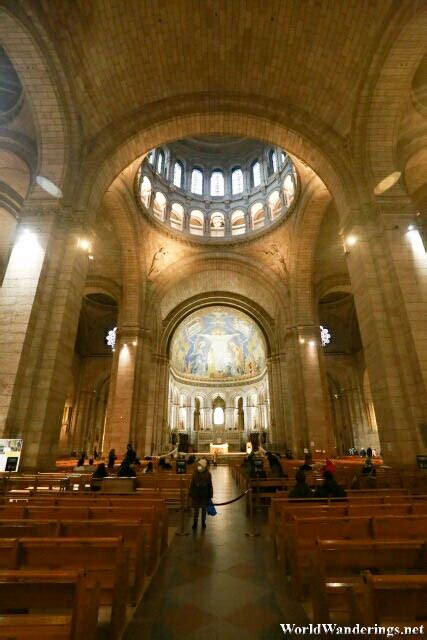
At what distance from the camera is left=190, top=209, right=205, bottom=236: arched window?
23.3m

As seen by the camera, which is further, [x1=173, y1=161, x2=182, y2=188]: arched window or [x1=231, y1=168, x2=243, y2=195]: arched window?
[x1=231, y1=168, x2=243, y2=195]: arched window

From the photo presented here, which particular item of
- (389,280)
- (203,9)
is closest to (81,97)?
(203,9)

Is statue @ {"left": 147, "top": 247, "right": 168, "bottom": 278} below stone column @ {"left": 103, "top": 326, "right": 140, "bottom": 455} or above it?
above

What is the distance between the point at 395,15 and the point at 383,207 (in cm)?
523

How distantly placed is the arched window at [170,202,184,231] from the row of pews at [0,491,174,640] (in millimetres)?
20602

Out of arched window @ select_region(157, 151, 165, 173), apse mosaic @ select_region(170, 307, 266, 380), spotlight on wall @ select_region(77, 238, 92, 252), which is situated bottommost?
spotlight on wall @ select_region(77, 238, 92, 252)

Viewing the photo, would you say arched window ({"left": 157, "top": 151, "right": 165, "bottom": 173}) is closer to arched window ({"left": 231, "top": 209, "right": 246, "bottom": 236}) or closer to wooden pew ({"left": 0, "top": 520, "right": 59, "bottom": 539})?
arched window ({"left": 231, "top": 209, "right": 246, "bottom": 236})

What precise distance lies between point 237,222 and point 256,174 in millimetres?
4377

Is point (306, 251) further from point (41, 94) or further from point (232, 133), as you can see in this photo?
point (41, 94)

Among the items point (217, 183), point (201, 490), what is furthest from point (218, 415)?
point (201, 490)

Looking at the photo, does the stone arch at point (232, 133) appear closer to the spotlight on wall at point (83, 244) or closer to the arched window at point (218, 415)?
the spotlight on wall at point (83, 244)

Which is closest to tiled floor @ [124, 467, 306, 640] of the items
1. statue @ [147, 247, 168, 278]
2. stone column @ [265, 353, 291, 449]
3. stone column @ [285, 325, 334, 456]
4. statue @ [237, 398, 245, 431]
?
stone column @ [285, 325, 334, 456]

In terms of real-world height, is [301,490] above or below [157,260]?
below

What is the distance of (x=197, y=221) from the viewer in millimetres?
23719
